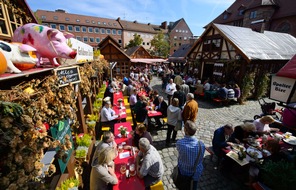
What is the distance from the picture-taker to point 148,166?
9.93ft

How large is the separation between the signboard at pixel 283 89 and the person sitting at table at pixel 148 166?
9.50ft

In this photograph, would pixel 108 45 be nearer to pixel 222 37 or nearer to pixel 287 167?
pixel 222 37

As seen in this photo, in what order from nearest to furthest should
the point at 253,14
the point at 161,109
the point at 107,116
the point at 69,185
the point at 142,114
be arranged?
the point at 69,185
the point at 142,114
the point at 107,116
the point at 161,109
the point at 253,14

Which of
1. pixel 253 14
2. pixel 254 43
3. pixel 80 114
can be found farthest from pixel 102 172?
pixel 253 14

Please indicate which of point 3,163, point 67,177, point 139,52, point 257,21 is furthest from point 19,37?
point 257,21

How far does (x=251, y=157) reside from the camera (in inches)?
149

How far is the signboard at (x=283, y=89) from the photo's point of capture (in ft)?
8.39

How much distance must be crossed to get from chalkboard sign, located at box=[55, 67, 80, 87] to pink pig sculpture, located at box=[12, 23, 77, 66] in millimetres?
330

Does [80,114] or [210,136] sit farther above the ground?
[80,114]

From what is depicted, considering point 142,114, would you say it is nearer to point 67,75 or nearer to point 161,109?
point 161,109

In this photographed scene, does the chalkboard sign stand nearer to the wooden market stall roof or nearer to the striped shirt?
the striped shirt

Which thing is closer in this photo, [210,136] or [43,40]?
[43,40]

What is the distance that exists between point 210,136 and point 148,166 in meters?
4.32

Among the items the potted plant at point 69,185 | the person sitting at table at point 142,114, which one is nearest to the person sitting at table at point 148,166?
the potted plant at point 69,185
